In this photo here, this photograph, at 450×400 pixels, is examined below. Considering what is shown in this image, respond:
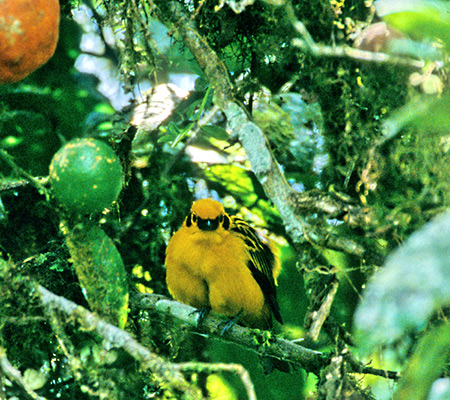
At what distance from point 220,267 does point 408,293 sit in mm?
1211

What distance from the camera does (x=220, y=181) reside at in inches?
75.0

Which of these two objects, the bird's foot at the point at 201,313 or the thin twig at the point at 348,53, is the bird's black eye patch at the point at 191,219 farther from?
the thin twig at the point at 348,53

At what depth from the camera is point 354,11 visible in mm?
1414

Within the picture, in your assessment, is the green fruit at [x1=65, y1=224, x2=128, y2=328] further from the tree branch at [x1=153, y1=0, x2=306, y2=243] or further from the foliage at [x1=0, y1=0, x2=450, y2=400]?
the tree branch at [x1=153, y1=0, x2=306, y2=243]

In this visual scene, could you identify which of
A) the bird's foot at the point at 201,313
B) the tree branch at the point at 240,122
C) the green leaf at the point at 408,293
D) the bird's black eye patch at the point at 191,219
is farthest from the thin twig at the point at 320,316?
the green leaf at the point at 408,293

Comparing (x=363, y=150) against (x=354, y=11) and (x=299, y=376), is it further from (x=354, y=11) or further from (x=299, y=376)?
(x=299, y=376)

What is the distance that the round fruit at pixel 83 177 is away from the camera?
3.69 feet

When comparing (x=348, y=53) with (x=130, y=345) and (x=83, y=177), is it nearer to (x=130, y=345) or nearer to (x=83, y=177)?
(x=83, y=177)

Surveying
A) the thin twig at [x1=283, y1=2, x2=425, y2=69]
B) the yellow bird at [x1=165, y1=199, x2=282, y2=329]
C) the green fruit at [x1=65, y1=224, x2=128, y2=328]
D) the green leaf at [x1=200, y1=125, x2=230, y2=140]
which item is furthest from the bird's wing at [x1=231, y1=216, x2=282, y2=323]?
the thin twig at [x1=283, y1=2, x2=425, y2=69]

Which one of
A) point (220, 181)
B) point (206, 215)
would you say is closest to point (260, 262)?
point (206, 215)

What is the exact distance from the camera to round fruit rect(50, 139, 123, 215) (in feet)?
3.69

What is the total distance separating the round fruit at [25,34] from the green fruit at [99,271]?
0.37 m

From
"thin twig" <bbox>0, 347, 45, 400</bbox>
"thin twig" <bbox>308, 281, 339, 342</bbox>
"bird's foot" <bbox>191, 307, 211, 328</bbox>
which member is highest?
"thin twig" <bbox>0, 347, 45, 400</bbox>

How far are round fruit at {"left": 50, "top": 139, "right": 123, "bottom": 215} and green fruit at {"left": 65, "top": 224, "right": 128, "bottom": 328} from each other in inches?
3.1
